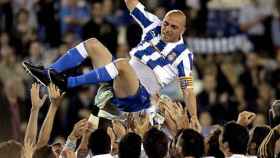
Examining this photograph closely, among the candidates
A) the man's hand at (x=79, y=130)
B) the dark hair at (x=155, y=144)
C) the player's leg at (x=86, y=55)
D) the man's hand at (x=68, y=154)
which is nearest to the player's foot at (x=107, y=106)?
the player's leg at (x=86, y=55)

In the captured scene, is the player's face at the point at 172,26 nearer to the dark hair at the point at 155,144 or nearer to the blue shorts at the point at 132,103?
the blue shorts at the point at 132,103

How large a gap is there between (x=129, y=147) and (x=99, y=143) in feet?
2.23

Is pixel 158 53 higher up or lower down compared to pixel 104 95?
higher up

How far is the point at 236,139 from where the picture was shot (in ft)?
39.0

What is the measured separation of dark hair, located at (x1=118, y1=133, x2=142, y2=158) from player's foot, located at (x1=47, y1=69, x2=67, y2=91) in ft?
6.58

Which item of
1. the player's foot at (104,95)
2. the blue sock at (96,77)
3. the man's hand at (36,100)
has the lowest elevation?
the man's hand at (36,100)

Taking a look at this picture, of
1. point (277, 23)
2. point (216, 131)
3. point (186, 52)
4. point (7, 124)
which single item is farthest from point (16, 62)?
point (216, 131)

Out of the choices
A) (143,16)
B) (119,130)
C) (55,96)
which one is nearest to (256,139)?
(119,130)

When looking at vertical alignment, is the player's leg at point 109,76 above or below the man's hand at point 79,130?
above

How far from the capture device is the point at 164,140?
1147cm

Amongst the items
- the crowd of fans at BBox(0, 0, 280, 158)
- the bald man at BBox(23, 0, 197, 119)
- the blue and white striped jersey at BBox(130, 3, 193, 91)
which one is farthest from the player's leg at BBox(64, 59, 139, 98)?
the crowd of fans at BBox(0, 0, 280, 158)

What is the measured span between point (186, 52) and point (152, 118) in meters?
1.13

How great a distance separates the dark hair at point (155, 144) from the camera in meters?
11.3

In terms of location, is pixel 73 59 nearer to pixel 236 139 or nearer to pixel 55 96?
pixel 55 96
